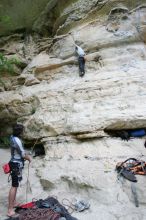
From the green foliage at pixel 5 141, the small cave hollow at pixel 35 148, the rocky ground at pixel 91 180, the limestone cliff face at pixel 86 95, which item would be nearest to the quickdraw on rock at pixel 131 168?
the rocky ground at pixel 91 180

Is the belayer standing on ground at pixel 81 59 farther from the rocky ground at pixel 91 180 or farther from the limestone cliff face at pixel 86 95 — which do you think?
the rocky ground at pixel 91 180

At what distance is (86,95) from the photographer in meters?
9.77

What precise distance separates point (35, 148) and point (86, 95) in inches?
104

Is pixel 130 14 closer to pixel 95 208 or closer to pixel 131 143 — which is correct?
pixel 131 143

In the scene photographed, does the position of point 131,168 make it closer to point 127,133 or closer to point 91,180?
point 91,180

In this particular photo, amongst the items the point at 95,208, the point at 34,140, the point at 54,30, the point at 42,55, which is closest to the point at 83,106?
the point at 34,140

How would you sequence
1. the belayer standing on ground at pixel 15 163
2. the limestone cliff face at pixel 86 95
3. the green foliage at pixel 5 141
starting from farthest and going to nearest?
the green foliage at pixel 5 141 → the limestone cliff face at pixel 86 95 → the belayer standing on ground at pixel 15 163

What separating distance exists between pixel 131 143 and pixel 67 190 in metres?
2.33

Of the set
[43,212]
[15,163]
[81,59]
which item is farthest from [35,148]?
[43,212]

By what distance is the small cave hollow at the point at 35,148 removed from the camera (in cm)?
977

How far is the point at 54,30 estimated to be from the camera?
47.7 ft

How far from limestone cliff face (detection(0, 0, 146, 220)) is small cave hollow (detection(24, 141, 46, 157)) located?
344mm

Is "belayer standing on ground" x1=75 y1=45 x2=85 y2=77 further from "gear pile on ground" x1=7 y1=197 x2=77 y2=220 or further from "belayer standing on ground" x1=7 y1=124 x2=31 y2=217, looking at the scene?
"gear pile on ground" x1=7 y1=197 x2=77 y2=220

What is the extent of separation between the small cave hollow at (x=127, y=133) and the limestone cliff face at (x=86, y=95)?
14 centimetres
